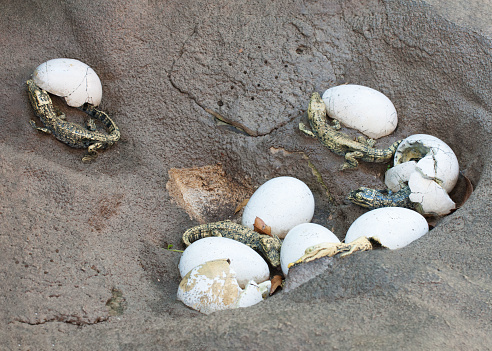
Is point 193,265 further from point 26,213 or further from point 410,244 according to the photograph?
point 410,244

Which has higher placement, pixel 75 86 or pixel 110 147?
pixel 75 86

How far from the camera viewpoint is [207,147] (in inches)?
117

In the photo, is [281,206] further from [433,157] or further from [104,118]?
[104,118]

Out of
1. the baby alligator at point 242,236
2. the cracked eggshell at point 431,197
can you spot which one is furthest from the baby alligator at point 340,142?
the baby alligator at point 242,236

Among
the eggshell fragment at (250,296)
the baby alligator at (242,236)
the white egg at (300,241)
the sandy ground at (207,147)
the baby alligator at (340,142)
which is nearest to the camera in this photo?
the sandy ground at (207,147)

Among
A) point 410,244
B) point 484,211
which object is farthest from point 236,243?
point 484,211

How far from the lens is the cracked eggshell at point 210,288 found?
2051 mm

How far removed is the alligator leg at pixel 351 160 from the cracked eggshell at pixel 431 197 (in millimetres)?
355

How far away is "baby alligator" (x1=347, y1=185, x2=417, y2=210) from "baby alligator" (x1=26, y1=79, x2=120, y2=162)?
4.50 ft

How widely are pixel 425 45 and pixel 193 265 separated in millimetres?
1876

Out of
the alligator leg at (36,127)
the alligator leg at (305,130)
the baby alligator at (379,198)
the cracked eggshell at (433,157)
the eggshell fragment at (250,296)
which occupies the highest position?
the cracked eggshell at (433,157)

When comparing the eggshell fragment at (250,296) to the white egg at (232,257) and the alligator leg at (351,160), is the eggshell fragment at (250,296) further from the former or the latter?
the alligator leg at (351,160)

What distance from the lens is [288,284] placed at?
2.09m

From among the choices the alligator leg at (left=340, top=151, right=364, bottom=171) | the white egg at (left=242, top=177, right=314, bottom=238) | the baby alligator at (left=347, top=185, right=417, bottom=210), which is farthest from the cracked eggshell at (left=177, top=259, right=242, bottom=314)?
the alligator leg at (left=340, top=151, right=364, bottom=171)
